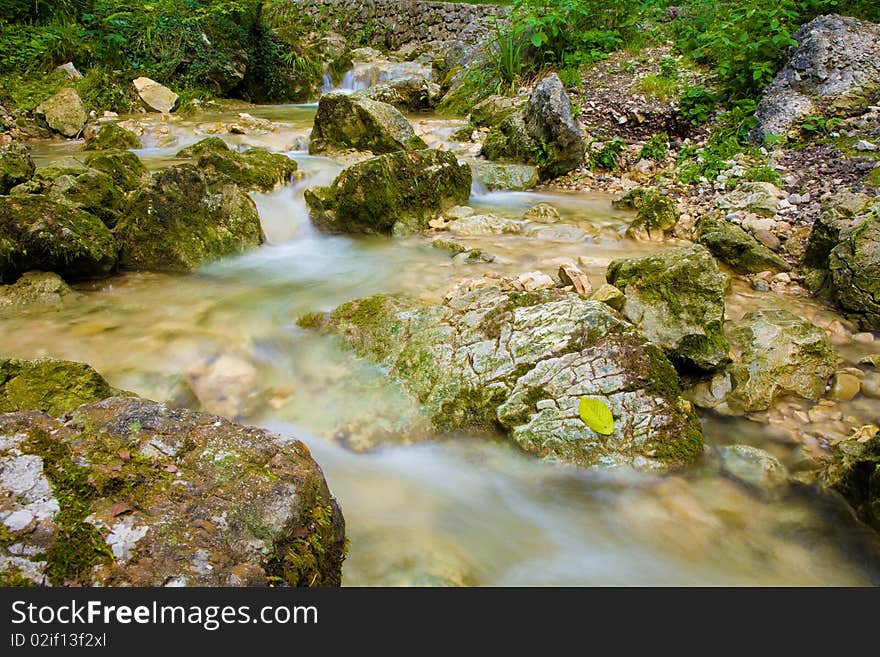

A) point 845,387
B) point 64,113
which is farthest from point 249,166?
point 845,387

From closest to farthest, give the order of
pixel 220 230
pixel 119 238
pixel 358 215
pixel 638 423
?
1. pixel 638 423
2. pixel 119 238
3. pixel 220 230
4. pixel 358 215

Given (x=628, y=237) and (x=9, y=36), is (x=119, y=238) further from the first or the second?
(x=9, y=36)

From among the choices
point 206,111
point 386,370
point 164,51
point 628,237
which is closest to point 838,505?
point 386,370

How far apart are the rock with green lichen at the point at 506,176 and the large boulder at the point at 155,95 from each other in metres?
7.40

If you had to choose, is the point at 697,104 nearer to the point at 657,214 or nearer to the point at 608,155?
the point at 608,155

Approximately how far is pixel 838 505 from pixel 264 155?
7.11 m

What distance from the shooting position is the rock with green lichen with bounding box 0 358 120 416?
259 centimetres

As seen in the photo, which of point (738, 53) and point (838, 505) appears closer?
point (838, 505)

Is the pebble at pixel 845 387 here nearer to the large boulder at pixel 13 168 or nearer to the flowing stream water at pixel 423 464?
the flowing stream water at pixel 423 464

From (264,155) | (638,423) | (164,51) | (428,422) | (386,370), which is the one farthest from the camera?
(164,51)

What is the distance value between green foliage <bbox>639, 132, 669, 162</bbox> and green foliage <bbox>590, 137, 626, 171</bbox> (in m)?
0.36

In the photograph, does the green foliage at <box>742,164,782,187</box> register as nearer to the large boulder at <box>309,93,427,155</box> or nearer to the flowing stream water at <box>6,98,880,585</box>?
the flowing stream water at <box>6,98,880,585</box>

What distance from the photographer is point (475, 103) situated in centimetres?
1154

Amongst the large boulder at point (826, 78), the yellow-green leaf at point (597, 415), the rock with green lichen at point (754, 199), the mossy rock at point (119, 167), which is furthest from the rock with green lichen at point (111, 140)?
the large boulder at point (826, 78)
